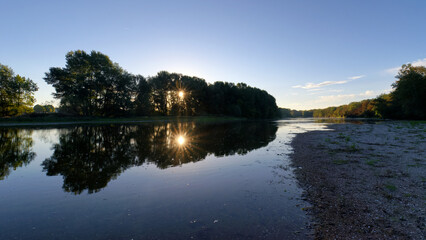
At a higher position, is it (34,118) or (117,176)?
(34,118)

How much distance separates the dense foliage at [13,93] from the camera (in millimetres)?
61594

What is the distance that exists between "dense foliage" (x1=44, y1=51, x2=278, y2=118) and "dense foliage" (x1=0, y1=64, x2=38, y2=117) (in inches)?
326

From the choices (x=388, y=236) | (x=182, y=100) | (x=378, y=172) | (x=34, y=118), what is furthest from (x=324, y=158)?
(x=182, y=100)

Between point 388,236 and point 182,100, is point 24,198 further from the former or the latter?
point 182,100

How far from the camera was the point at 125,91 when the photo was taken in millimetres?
81875

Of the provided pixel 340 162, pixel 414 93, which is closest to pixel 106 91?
pixel 340 162

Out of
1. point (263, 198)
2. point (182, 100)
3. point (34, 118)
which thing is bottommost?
point (263, 198)

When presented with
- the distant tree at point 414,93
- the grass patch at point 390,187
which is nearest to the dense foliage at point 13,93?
the grass patch at point 390,187

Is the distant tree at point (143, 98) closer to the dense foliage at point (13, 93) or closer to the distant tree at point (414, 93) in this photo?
the dense foliage at point (13, 93)

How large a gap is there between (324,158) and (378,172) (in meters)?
3.98

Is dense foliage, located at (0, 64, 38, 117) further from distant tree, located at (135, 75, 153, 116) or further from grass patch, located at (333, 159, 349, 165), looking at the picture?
grass patch, located at (333, 159, 349, 165)

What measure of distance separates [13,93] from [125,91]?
36.4 meters

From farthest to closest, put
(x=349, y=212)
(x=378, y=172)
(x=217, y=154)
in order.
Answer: (x=217, y=154) < (x=378, y=172) < (x=349, y=212)

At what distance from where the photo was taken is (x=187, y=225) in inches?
227
